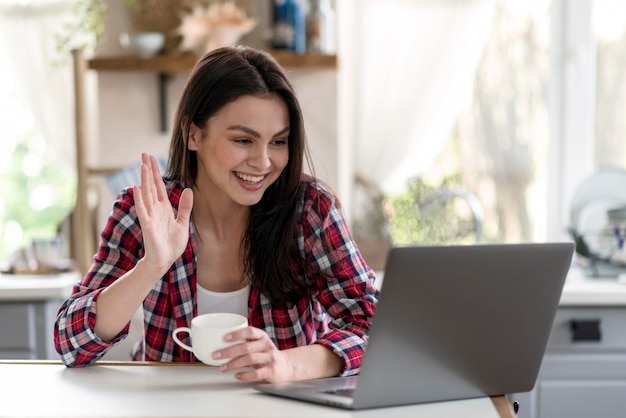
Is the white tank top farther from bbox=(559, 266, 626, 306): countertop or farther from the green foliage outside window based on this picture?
the green foliage outside window

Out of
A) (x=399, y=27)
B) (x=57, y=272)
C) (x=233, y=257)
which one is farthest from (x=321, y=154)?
(x=233, y=257)

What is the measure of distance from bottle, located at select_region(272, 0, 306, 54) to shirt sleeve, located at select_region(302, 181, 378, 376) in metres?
1.28

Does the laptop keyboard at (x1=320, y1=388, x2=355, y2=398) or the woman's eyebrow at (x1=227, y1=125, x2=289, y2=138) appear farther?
the woman's eyebrow at (x1=227, y1=125, x2=289, y2=138)

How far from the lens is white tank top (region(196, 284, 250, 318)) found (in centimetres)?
175

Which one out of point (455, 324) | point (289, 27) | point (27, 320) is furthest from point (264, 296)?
point (289, 27)

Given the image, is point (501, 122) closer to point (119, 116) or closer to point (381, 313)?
point (119, 116)

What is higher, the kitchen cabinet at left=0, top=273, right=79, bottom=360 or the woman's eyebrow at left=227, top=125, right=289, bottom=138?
the woman's eyebrow at left=227, top=125, right=289, bottom=138

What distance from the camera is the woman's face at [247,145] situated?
1.67 meters

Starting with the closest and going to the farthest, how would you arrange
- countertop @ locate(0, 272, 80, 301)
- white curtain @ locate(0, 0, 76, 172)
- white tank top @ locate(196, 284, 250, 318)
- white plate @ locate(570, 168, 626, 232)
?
white tank top @ locate(196, 284, 250, 318) → countertop @ locate(0, 272, 80, 301) → white plate @ locate(570, 168, 626, 232) → white curtain @ locate(0, 0, 76, 172)

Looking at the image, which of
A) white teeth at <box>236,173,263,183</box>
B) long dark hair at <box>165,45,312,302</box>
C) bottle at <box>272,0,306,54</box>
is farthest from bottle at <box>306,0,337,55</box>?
white teeth at <box>236,173,263,183</box>

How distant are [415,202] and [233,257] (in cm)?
152

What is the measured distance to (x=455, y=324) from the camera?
124cm

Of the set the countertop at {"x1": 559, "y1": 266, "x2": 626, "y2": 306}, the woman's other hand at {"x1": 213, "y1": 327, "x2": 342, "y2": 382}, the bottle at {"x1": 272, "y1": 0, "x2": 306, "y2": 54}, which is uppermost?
the bottle at {"x1": 272, "y1": 0, "x2": 306, "y2": 54}

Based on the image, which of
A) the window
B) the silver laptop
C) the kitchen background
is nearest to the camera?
the silver laptop
